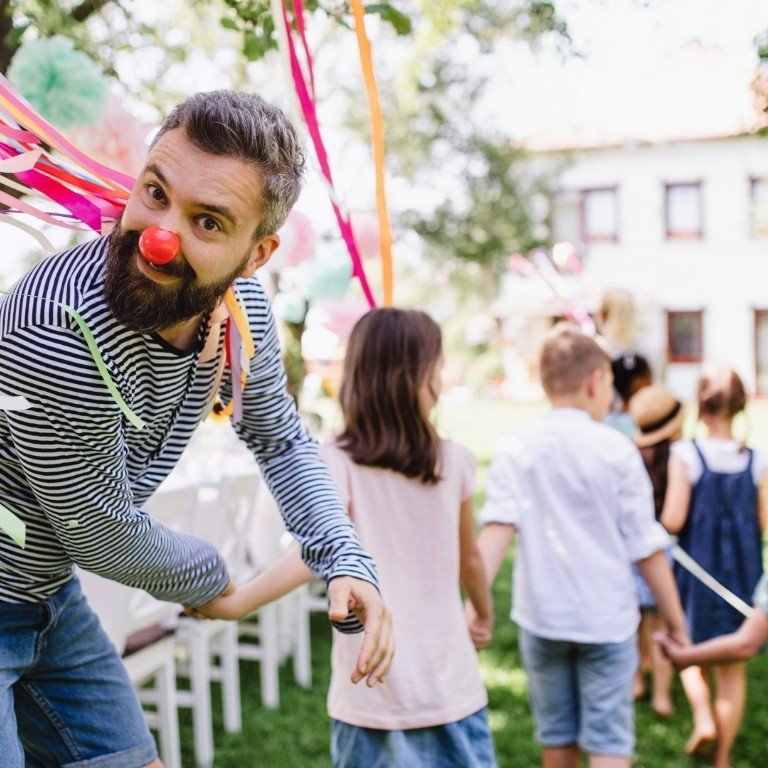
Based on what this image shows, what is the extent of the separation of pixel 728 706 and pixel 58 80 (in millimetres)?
2939

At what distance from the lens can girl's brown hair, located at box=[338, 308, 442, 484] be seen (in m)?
2.21

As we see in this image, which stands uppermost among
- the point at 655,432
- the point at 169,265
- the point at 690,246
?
the point at 690,246

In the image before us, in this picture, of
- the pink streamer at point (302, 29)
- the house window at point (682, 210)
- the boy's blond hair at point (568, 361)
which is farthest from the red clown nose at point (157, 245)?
the house window at point (682, 210)

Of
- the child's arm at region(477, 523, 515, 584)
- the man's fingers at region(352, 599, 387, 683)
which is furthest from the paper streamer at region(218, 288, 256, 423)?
the child's arm at region(477, 523, 515, 584)

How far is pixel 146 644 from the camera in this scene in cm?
307

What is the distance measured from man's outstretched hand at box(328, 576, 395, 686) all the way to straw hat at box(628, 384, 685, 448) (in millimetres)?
2783

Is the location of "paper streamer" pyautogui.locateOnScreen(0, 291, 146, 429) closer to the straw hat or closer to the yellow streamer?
the yellow streamer

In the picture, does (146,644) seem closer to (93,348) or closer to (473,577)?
(473,577)

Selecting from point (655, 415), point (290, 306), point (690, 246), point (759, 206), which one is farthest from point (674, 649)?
point (690, 246)

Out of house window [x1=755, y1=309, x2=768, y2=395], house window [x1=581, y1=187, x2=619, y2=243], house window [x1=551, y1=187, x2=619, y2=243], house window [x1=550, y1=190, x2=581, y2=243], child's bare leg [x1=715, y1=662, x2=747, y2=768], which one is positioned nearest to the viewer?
child's bare leg [x1=715, y1=662, x2=747, y2=768]

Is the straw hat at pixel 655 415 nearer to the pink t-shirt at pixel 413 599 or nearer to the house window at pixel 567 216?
the pink t-shirt at pixel 413 599

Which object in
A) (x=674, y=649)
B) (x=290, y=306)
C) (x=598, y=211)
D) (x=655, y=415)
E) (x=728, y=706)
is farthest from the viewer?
(x=598, y=211)

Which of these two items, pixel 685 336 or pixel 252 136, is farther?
pixel 685 336

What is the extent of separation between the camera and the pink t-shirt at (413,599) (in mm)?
2074
